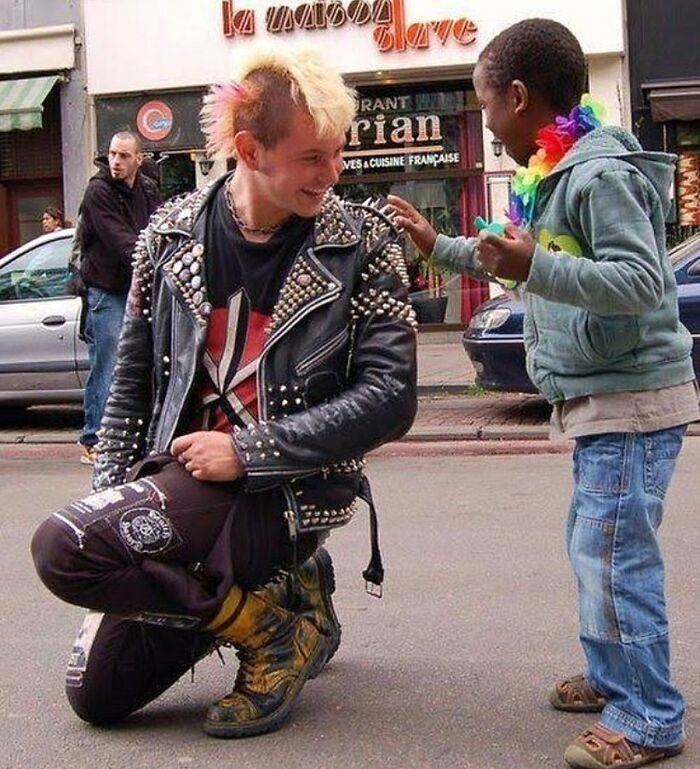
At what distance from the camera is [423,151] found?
1599 centimetres

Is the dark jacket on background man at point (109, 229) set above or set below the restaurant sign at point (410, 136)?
below

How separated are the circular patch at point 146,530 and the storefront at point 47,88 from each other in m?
13.9

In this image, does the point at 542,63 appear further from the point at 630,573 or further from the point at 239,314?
the point at 630,573

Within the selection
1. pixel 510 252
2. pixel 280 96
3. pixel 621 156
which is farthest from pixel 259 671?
pixel 621 156

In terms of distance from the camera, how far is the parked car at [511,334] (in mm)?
8984

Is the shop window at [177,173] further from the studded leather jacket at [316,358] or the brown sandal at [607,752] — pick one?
the brown sandal at [607,752]

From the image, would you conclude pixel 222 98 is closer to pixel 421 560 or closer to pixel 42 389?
pixel 421 560

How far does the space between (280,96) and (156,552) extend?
1132mm

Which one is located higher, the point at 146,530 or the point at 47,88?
the point at 47,88

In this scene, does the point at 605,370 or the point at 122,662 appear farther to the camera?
the point at 122,662

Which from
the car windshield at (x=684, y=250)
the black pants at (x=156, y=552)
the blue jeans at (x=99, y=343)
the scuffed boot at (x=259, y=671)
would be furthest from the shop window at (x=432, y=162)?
the black pants at (x=156, y=552)

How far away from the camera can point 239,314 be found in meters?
3.34

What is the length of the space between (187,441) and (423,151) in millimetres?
13221

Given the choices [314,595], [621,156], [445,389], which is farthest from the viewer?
[445,389]
